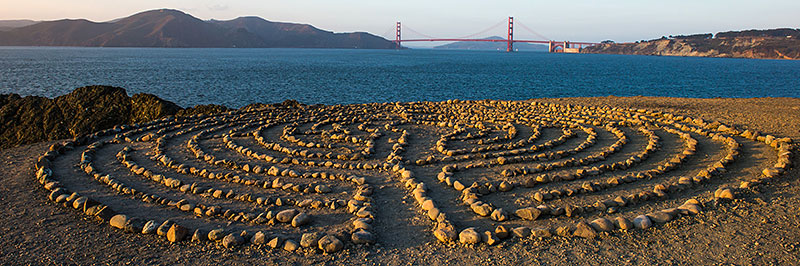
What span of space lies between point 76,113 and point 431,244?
17167mm

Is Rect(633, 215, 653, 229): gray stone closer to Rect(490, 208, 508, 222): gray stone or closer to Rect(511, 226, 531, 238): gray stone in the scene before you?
Rect(511, 226, 531, 238): gray stone

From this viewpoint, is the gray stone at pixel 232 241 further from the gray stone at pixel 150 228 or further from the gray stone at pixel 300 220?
the gray stone at pixel 150 228

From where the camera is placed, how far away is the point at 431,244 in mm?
6492

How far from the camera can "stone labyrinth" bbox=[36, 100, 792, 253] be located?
706 centimetres

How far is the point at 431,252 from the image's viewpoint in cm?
623

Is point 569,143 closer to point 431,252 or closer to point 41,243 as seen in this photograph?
point 431,252

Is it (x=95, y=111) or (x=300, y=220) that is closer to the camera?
(x=300, y=220)

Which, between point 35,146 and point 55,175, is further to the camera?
point 35,146

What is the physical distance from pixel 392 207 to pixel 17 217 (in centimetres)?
534

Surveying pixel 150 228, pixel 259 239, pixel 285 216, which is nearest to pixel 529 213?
pixel 285 216

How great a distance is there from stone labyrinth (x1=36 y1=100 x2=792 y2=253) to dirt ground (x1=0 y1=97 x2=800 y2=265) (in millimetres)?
155

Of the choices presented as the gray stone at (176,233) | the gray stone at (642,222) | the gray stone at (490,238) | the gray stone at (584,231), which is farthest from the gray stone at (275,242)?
the gray stone at (642,222)

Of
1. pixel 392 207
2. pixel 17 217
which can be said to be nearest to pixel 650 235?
pixel 392 207

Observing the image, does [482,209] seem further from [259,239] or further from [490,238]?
[259,239]
